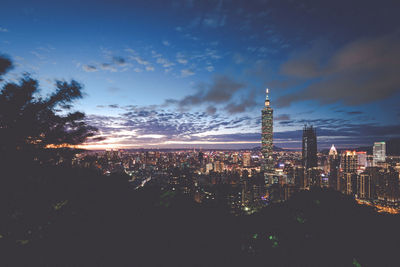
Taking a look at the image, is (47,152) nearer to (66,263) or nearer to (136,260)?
(66,263)

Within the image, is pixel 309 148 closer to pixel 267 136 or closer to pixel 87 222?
pixel 267 136

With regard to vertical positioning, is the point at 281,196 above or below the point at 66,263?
below

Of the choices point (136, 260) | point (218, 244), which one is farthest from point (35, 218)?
point (218, 244)

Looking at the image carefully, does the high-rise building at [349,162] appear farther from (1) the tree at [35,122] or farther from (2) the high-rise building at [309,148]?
(1) the tree at [35,122]

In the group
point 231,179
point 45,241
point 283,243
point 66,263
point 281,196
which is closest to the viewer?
point 66,263

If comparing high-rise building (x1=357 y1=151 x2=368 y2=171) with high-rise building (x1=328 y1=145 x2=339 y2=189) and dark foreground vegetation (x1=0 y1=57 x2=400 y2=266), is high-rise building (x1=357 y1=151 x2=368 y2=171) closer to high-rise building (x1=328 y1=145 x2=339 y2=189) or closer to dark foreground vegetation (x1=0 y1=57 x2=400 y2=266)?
high-rise building (x1=328 y1=145 x2=339 y2=189)

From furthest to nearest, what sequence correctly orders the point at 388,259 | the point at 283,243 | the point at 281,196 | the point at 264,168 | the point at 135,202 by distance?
the point at 264,168 < the point at 281,196 < the point at 283,243 < the point at 388,259 < the point at 135,202

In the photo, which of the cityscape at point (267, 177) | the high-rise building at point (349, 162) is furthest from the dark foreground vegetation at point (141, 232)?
the high-rise building at point (349, 162)

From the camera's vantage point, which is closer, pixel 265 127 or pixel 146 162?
pixel 146 162
